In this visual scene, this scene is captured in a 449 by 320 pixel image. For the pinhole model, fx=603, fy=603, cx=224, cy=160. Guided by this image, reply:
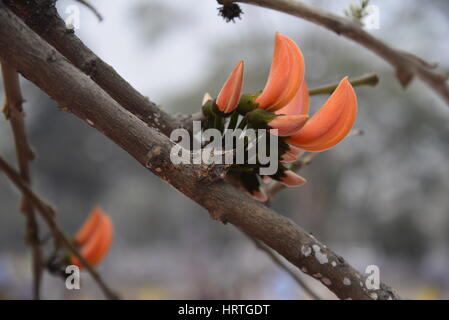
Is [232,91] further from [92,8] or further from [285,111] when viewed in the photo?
[92,8]

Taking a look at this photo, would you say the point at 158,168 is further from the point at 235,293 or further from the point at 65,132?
the point at 65,132

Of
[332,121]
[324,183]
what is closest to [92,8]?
[332,121]

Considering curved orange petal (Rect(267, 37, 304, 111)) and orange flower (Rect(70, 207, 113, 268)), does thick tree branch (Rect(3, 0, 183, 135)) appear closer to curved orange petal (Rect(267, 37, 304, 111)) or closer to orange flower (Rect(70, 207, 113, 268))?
curved orange petal (Rect(267, 37, 304, 111))

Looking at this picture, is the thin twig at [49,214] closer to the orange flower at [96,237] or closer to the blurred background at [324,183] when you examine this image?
the orange flower at [96,237]

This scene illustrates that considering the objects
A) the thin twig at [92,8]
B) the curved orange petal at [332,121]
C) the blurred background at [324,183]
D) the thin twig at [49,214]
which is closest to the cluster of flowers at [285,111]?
the curved orange petal at [332,121]

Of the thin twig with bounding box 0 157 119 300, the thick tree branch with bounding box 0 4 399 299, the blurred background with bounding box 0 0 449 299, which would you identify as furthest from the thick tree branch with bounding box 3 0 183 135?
the blurred background with bounding box 0 0 449 299

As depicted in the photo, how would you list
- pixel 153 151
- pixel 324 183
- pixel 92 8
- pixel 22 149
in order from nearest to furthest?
1. pixel 153 151
2. pixel 92 8
3. pixel 22 149
4. pixel 324 183

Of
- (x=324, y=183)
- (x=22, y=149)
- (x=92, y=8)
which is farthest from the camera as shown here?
(x=324, y=183)
